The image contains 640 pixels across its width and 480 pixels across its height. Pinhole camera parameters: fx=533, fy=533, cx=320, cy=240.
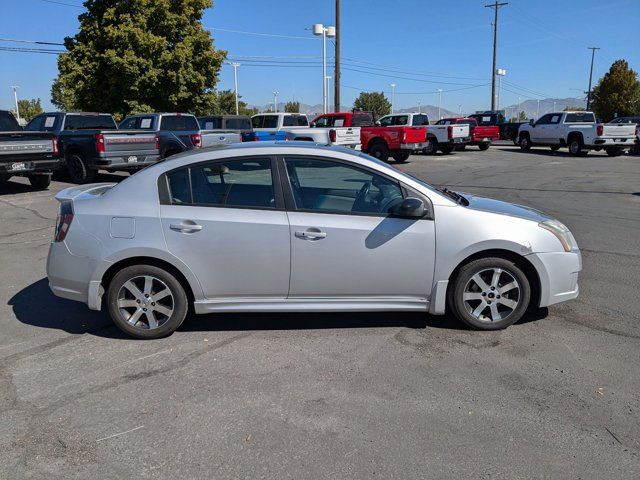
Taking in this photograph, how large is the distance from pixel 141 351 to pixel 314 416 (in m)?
1.73

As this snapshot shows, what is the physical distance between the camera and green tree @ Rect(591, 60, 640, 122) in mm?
50688

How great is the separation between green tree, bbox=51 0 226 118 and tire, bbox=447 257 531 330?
23.4 metres

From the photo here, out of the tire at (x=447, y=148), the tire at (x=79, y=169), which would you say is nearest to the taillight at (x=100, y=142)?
the tire at (x=79, y=169)

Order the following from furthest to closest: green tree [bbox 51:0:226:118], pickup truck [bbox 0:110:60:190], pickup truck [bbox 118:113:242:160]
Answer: green tree [bbox 51:0:226:118] < pickup truck [bbox 118:113:242:160] < pickup truck [bbox 0:110:60:190]

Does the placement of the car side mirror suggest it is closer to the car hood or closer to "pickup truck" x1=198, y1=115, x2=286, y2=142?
the car hood

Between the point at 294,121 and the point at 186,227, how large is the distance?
17.5 m

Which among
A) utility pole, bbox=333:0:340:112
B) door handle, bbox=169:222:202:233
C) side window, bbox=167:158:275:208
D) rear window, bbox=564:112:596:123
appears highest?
utility pole, bbox=333:0:340:112

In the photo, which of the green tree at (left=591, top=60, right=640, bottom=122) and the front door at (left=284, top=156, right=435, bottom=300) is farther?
the green tree at (left=591, top=60, right=640, bottom=122)

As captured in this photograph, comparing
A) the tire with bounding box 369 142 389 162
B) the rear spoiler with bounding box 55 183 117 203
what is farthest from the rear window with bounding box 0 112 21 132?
the tire with bounding box 369 142 389 162

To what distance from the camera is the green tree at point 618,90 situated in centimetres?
5069

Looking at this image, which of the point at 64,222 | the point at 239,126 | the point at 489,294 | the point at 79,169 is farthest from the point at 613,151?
the point at 64,222

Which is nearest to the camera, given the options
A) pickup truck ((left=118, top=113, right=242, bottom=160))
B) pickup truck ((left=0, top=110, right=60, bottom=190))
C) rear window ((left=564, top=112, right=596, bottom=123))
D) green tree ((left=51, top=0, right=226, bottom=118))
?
pickup truck ((left=0, top=110, right=60, bottom=190))

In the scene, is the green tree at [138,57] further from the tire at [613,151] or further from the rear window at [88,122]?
the tire at [613,151]

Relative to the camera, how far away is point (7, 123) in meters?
13.6
